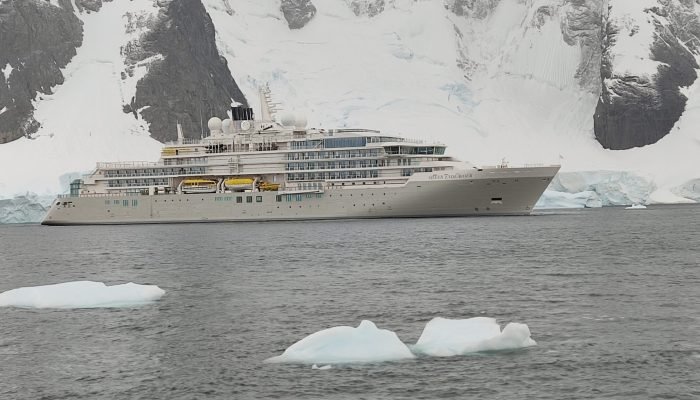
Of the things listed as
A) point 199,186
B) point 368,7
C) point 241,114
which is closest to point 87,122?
point 241,114

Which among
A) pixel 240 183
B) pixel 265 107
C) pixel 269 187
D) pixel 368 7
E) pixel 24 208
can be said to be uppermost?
pixel 368 7

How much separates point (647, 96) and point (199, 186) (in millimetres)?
111912

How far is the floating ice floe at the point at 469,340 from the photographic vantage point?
81.7 feet

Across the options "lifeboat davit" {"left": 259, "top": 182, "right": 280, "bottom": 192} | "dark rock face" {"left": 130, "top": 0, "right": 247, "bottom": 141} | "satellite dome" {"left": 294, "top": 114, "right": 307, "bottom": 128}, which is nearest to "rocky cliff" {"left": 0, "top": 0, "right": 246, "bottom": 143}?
"dark rock face" {"left": 130, "top": 0, "right": 247, "bottom": 141}

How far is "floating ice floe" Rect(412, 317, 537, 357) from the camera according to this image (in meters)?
24.9

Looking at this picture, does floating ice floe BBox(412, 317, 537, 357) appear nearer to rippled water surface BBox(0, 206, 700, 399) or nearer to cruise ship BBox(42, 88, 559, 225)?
rippled water surface BBox(0, 206, 700, 399)

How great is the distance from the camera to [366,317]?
30812 mm

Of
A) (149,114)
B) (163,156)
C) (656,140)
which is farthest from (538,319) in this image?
(656,140)

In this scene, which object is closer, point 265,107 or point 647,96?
point 265,107

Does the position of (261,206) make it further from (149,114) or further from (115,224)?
(149,114)

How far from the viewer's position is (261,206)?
95.7 m

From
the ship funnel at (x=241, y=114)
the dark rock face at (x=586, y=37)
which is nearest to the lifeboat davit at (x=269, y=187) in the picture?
the ship funnel at (x=241, y=114)

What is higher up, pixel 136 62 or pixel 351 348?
pixel 136 62

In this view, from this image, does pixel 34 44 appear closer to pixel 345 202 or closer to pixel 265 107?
pixel 265 107
